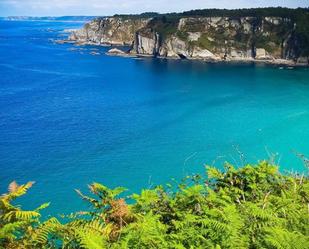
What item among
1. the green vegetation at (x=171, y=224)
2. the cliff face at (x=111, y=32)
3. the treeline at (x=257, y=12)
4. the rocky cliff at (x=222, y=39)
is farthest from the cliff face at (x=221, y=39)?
the green vegetation at (x=171, y=224)

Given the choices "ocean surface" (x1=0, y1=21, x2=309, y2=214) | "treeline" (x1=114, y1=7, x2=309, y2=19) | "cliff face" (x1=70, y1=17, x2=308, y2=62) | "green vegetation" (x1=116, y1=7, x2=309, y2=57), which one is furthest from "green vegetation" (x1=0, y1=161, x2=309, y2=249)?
"treeline" (x1=114, y1=7, x2=309, y2=19)

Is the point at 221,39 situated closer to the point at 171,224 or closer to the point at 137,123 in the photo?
the point at 137,123

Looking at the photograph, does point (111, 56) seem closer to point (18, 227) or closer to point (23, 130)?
point (23, 130)

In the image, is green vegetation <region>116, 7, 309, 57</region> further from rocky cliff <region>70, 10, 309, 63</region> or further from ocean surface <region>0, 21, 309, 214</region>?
ocean surface <region>0, 21, 309, 214</region>

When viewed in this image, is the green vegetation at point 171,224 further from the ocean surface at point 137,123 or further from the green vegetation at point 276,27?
the green vegetation at point 276,27

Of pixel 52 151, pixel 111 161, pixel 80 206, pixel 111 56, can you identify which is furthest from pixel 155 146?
pixel 111 56

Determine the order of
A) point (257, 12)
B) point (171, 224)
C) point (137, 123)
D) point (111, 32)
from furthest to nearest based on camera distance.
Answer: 1. point (111, 32)
2. point (257, 12)
3. point (137, 123)
4. point (171, 224)

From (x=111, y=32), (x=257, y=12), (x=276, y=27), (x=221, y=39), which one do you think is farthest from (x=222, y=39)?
(x=111, y=32)
